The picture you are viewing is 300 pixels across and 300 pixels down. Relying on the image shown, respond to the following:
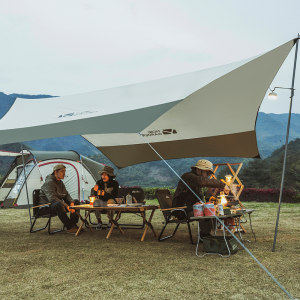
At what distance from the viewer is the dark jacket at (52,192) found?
531 cm

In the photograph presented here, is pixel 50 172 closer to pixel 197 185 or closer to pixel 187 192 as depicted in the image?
pixel 187 192

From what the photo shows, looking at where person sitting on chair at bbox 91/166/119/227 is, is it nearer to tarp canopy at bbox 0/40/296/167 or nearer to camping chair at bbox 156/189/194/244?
tarp canopy at bbox 0/40/296/167

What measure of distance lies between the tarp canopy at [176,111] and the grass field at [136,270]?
4.11 ft

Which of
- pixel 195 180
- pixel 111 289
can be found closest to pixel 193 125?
pixel 195 180

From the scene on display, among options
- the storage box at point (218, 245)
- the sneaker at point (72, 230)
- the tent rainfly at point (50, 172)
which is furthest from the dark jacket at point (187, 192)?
the tent rainfly at point (50, 172)

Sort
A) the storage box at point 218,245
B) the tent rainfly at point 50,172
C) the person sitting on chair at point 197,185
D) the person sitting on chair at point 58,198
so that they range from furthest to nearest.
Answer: the tent rainfly at point 50,172 < the person sitting on chair at point 58,198 < the person sitting on chair at point 197,185 < the storage box at point 218,245

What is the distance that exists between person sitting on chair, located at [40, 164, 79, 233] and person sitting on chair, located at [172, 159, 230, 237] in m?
1.73

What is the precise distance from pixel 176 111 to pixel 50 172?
19.1 feet

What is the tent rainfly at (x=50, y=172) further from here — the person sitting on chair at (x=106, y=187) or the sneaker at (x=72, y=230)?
the sneaker at (x=72, y=230)

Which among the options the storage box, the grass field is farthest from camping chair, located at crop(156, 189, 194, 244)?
the storage box

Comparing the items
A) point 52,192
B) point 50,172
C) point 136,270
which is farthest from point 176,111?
point 50,172

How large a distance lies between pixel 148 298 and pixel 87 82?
139m

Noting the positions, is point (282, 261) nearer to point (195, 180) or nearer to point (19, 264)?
point (195, 180)

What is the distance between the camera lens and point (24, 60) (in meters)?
129
